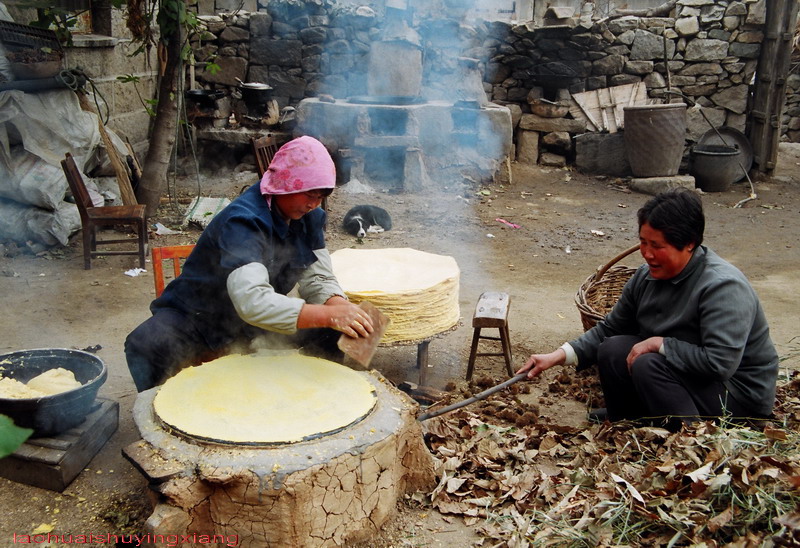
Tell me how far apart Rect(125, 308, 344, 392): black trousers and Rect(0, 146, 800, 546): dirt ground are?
408mm

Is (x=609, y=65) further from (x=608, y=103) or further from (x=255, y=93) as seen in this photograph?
(x=255, y=93)

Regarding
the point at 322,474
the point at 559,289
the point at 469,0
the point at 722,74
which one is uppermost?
the point at 469,0

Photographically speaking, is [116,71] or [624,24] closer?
[116,71]

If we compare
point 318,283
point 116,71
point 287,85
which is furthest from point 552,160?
point 318,283

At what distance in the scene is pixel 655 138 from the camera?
912 cm

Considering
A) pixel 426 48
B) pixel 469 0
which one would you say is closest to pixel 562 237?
pixel 426 48

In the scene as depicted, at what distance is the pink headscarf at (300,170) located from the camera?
8.70ft

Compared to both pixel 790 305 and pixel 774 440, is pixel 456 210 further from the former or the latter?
pixel 774 440

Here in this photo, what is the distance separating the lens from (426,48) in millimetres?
10086

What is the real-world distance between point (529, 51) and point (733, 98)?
3082 millimetres

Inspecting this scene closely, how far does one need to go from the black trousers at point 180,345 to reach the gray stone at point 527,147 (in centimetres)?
792

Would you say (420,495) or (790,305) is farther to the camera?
(790,305)

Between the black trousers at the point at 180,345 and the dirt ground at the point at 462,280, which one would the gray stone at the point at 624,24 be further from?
the black trousers at the point at 180,345

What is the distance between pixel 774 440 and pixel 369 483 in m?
1.50
